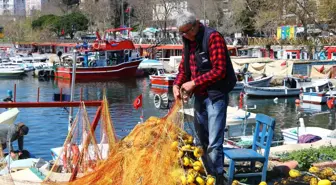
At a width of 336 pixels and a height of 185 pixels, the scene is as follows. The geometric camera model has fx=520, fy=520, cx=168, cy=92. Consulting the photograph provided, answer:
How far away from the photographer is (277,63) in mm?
36875

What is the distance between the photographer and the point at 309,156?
21.5 feet

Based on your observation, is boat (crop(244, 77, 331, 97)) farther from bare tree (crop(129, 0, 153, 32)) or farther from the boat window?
→ bare tree (crop(129, 0, 153, 32))

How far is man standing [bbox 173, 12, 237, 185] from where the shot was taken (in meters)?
4.66

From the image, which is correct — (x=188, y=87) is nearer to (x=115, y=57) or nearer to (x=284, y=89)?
(x=284, y=89)

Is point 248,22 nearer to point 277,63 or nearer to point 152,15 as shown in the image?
point 152,15

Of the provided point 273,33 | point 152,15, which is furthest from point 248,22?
point 152,15

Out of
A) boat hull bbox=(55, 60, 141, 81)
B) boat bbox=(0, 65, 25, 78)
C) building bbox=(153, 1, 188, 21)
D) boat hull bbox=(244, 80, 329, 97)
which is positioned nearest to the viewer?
boat hull bbox=(244, 80, 329, 97)

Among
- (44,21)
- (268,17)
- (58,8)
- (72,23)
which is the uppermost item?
(58,8)

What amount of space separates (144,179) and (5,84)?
129 ft

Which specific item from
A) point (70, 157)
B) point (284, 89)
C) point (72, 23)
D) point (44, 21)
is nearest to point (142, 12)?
point (72, 23)

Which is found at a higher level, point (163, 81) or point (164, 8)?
point (164, 8)

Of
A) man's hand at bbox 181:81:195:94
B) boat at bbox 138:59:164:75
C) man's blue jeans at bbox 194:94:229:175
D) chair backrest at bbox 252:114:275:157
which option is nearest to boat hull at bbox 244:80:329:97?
boat at bbox 138:59:164:75

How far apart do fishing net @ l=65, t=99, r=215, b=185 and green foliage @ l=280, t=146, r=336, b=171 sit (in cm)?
198

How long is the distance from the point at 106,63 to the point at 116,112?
19116mm
